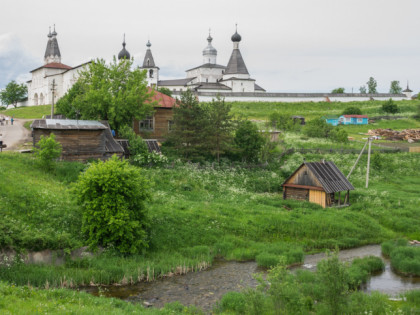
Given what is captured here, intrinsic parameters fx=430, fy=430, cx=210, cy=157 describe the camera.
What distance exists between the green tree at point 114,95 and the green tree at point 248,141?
838 cm

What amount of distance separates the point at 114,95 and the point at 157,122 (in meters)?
5.66

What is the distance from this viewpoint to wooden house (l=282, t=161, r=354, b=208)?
93.2 ft

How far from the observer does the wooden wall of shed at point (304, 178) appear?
1133 inches

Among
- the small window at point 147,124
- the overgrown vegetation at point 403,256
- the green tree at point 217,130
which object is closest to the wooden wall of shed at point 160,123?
the small window at point 147,124

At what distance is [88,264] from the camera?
60.1 feet

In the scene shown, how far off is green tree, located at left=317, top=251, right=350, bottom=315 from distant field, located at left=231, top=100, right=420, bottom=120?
5904 centimetres

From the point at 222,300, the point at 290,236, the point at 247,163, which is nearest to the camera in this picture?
the point at 222,300

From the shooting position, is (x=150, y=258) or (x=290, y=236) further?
(x=290, y=236)

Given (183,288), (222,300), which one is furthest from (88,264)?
(222,300)

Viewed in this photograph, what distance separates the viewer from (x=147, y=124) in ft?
137

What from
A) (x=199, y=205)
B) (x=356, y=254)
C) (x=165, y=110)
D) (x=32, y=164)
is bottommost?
(x=356, y=254)

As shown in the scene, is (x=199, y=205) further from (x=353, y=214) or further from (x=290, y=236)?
(x=353, y=214)

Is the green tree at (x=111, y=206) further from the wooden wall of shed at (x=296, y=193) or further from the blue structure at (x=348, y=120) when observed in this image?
the blue structure at (x=348, y=120)

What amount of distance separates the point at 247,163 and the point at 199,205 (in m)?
13.7
